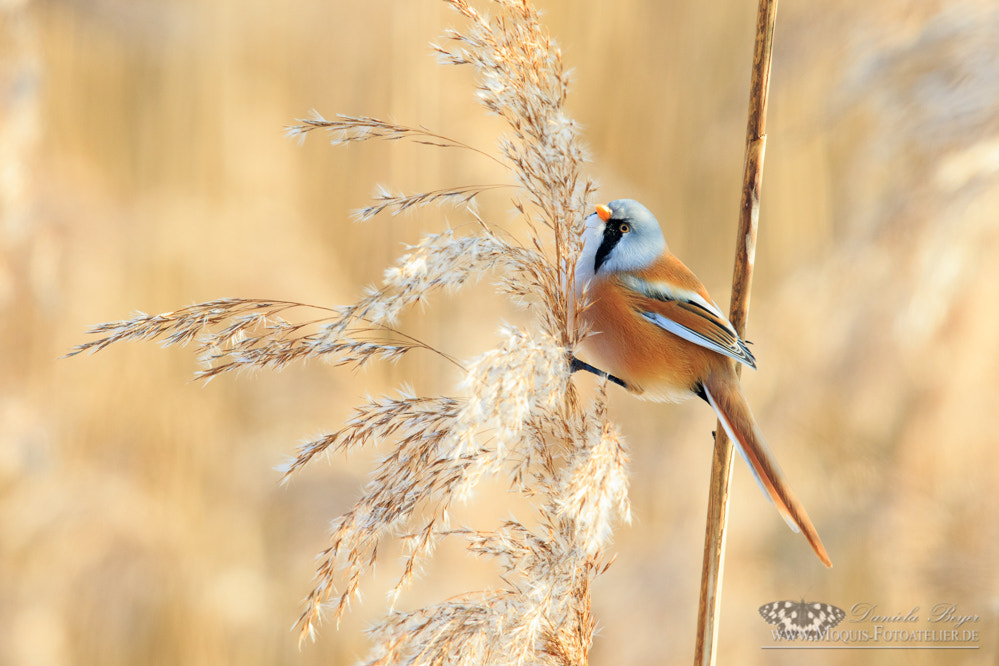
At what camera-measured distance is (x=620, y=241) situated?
624mm

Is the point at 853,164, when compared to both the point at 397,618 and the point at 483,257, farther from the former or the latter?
the point at 397,618

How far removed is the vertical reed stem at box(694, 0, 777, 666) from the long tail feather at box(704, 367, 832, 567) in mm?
27

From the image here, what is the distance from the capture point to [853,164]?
0.94 m

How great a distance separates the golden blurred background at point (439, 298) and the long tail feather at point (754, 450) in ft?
1.01

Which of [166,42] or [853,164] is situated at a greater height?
[166,42]

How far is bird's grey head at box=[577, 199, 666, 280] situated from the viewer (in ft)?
2.04

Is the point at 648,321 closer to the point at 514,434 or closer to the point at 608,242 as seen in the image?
→ the point at 608,242

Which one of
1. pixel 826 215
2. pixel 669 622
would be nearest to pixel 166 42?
pixel 826 215

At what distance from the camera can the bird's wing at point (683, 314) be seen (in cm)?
61

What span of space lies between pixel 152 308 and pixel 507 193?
0.48 metres
